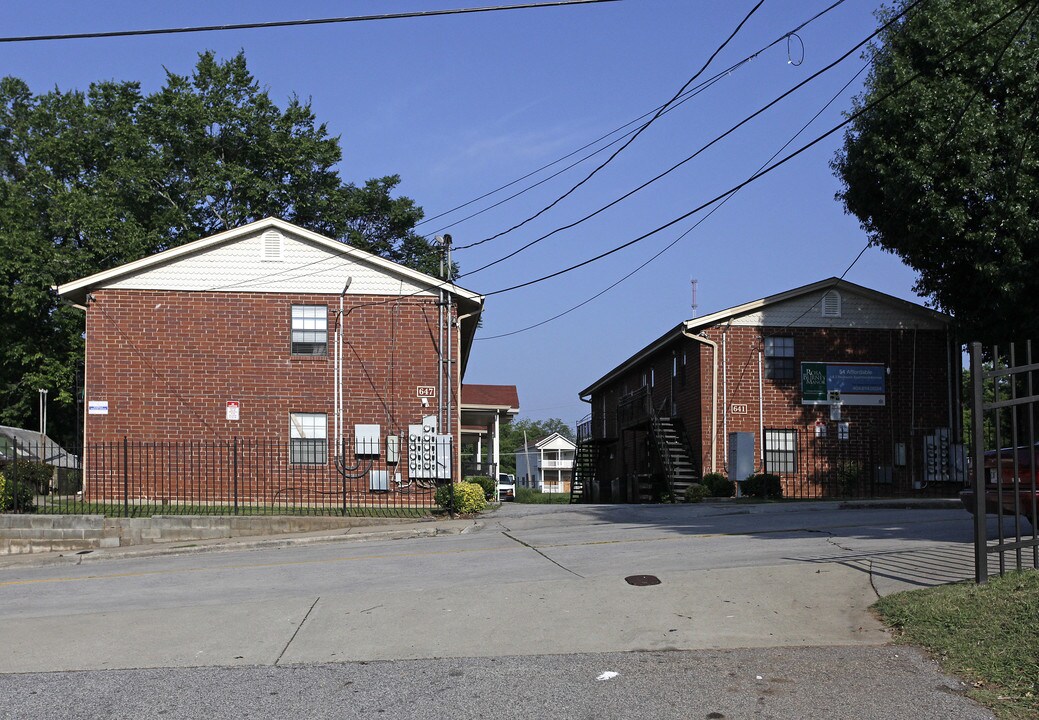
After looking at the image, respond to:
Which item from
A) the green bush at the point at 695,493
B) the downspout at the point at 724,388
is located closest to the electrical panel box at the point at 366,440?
the green bush at the point at 695,493

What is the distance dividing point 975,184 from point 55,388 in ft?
101

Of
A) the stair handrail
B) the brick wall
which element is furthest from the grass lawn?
the stair handrail

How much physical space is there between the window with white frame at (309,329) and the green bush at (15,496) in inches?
279

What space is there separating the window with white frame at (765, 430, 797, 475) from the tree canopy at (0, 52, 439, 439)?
729 inches

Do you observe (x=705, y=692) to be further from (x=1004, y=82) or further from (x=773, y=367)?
(x=773, y=367)

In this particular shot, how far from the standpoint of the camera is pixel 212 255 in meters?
24.9

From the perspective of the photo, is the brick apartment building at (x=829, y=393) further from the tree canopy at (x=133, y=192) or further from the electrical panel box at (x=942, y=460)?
the tree canopy at (x=133, y=192)

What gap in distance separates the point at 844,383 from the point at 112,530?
2099 cm

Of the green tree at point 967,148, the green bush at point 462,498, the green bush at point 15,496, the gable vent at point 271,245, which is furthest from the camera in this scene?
the gable vent at point 271,245

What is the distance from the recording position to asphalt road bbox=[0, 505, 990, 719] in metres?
6.54

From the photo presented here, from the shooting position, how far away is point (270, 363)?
2481 centimetres

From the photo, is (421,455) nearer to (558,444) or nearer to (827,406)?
(827,406)

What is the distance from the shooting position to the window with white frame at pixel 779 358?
30203mm

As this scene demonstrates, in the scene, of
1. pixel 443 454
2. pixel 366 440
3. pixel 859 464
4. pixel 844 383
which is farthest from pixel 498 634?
pixel 844 383
